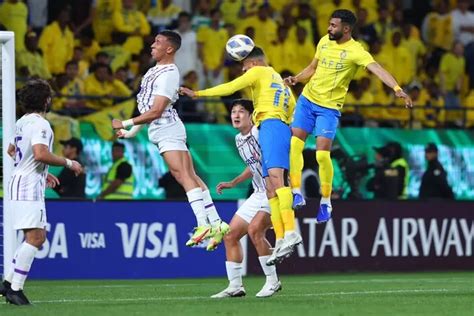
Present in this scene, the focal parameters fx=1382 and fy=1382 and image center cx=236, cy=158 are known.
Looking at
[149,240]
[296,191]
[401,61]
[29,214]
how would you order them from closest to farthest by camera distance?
1. [29,214]
2. [296,191]
3. [149,240]
4. [401,61]

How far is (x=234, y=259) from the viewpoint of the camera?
1523 centimetres

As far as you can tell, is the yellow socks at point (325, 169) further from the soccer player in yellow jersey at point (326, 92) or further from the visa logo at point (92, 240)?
the visa logo at point (92, 240)

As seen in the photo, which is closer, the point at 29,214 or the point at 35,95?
the point at 29,214

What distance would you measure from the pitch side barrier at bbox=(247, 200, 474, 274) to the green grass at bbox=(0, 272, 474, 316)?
1553 millimetres

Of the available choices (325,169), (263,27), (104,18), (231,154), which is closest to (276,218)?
(325,169)

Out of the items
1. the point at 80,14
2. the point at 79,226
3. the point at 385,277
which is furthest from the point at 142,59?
the point at 385,277

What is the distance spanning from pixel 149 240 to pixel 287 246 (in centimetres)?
633

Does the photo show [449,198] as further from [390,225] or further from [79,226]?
[79,226]

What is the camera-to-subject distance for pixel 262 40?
2539cm

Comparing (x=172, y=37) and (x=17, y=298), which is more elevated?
(x=172, y=37)

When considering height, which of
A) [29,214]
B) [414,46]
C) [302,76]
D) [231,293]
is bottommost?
[231,293]

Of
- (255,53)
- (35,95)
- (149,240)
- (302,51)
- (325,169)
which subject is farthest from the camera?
(302,51)

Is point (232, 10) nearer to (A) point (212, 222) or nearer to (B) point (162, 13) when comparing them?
(B) point (162, 13)

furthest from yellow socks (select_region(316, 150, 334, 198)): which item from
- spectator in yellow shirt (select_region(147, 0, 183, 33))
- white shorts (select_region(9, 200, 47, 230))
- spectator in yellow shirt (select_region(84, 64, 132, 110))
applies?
spectator in yellow shirt (select_region(147, 0, 183, 33))
